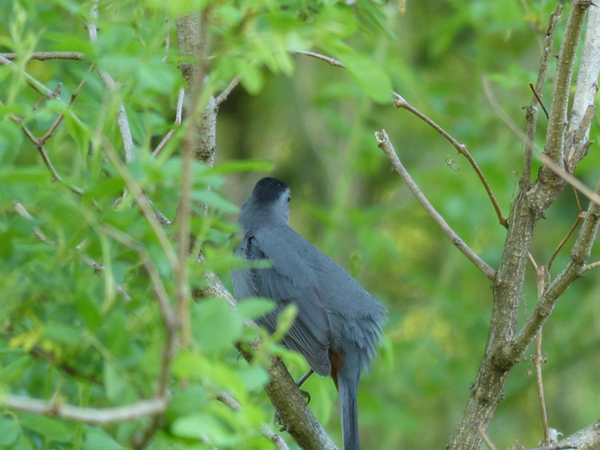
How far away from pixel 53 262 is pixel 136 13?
2.51 feet

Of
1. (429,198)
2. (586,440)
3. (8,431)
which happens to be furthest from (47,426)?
(429,198)

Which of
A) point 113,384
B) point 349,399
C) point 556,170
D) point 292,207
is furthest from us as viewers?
point 292,207

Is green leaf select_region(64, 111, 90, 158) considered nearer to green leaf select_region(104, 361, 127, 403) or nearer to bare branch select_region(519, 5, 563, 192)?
green leaf select_region(104, 361, 127, 403)

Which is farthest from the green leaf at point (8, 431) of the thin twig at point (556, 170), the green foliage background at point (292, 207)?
→ the thin twig at point (556, 170)

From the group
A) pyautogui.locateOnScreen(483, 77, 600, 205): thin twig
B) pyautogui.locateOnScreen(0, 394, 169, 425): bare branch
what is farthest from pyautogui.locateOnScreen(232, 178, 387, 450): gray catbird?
pyautogui.locateOnScreen(0, 394, 169, 425): bare branch

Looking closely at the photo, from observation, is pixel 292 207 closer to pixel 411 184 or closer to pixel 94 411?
pixel 411 184

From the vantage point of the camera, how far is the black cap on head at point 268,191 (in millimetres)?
3957

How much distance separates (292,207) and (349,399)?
3.92m

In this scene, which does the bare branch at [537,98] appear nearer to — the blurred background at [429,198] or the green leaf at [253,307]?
the green leaf at [253,307]

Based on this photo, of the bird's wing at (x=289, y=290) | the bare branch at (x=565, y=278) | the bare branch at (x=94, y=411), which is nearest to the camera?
the bare branch at (x=94, y=411)

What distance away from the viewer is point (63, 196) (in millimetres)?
1097

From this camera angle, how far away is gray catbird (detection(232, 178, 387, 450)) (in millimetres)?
3379

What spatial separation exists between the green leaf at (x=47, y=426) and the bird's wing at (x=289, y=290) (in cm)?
183

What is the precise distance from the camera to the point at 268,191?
13.0ft
